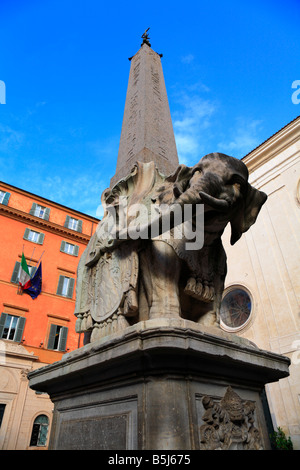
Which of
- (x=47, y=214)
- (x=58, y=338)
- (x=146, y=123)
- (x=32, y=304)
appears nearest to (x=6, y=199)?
(x=47, y=214)

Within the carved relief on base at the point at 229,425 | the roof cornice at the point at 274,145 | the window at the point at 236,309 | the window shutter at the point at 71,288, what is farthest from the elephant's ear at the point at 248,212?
the window shutter at the point at 71,288

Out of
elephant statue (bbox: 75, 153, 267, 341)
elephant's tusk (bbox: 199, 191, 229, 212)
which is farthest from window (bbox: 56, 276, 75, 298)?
elephant's tusk (bbox: 199, 191, 229, 212)

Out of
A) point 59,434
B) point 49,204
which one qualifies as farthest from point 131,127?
point 49,204

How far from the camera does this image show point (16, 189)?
69.2 feet

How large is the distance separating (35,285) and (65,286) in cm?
220

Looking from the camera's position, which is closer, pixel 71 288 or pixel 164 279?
pixel 164 279

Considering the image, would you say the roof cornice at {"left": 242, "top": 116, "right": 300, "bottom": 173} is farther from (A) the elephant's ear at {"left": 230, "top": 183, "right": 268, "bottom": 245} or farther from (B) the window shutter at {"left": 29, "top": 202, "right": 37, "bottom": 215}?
(B) the window shutter at {"left": 29, "top": 202, "right": 37, "bottom": 215}

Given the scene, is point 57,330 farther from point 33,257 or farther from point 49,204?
point 49,204

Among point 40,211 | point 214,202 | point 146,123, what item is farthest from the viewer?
point 40,211

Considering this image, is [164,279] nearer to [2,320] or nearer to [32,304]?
[2,320]

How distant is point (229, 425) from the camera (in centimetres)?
200

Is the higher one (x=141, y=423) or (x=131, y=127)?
(x=131, y=127)

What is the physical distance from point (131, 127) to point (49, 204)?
61.7ft

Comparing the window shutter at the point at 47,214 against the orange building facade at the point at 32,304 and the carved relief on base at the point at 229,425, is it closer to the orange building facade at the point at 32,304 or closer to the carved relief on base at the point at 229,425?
the orange building facade at the point at 32,304
